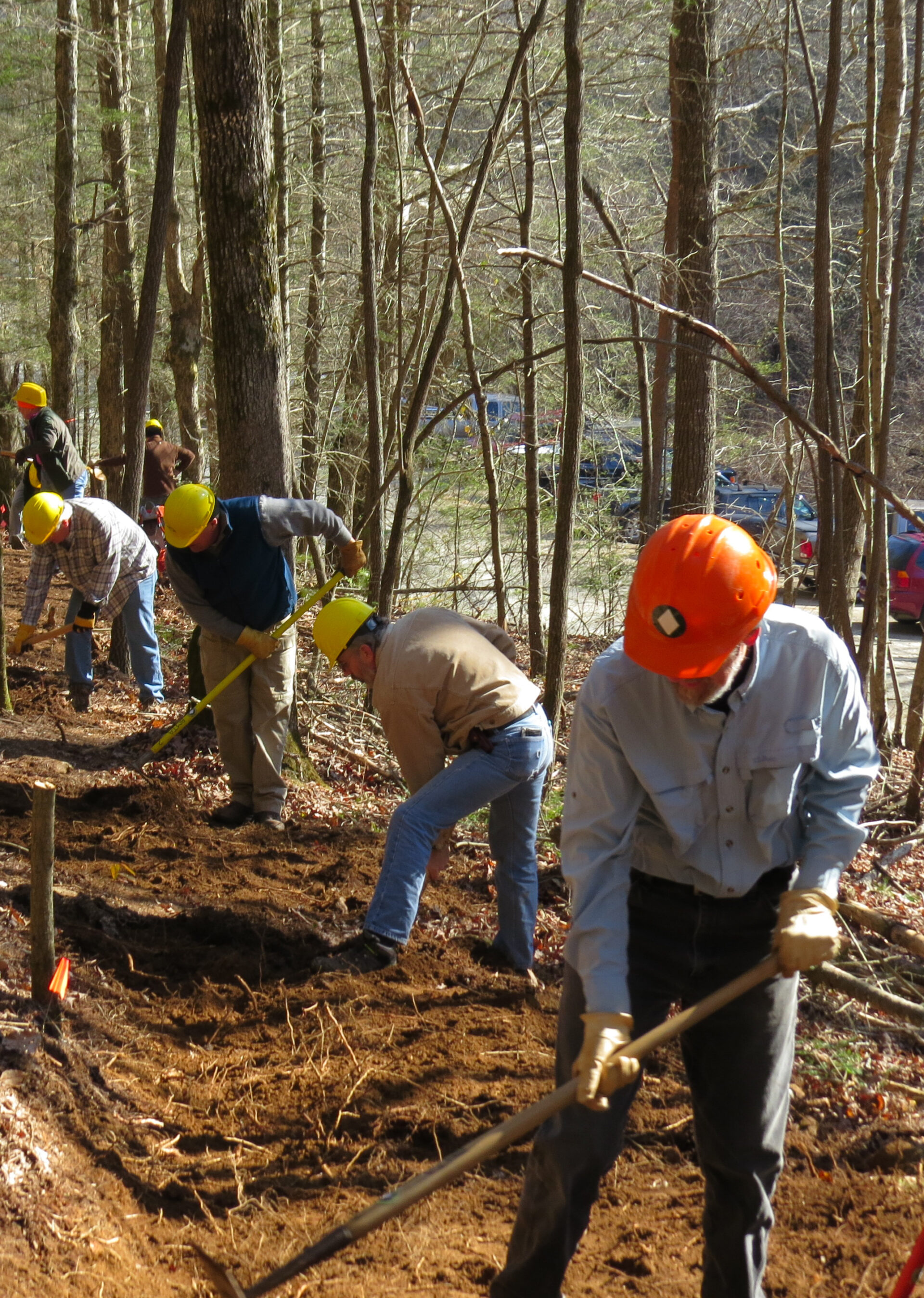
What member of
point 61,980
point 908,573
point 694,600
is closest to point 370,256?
→ point 61,980

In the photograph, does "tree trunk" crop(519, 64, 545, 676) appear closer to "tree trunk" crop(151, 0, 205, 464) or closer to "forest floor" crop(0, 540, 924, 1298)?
"forest floor" crop(0, 540, 924, 1298)

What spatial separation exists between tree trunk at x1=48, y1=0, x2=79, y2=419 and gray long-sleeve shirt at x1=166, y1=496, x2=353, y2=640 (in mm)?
8966

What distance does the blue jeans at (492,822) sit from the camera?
169 inches

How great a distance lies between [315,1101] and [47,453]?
7777mm

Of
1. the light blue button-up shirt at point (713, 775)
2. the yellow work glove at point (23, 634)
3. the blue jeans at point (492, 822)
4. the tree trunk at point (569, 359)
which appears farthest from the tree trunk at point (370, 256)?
the light blue button-up shirt at point (713, 775)

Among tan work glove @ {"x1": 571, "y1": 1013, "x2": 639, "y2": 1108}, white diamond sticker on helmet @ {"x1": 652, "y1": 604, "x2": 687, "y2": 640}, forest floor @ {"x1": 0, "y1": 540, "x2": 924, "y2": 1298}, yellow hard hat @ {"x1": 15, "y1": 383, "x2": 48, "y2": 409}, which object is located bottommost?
forest floor @ {"x1": 0, "y1": 540, "x2": 924, "y2": 1298}

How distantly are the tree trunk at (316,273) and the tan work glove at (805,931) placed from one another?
994cm

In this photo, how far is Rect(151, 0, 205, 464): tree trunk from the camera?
13280mm

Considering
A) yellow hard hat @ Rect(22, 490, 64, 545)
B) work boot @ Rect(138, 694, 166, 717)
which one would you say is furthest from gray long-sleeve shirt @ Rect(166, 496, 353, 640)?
work boot @ Rect(138, 694, 166, 717)

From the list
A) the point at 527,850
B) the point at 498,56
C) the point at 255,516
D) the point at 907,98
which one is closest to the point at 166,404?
the point at 498,56

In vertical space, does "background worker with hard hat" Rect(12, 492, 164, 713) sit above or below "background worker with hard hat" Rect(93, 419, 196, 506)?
below

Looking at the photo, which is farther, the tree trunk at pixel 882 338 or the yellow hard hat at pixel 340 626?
the tree trunk at pixel 882 338

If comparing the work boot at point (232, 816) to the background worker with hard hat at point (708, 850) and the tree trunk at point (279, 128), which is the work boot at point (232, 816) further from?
the tree trunk at point (279, 128)

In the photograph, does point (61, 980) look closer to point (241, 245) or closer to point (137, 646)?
point (241, 245)
